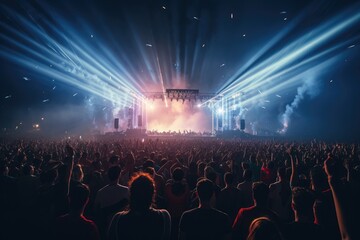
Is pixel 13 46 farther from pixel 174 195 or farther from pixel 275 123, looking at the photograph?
pixel 275 123

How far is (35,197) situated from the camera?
12.1 ft

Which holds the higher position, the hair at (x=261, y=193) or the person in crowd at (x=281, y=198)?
the hair at (x=261, y=193)

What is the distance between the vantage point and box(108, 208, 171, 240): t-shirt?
227 centimetres

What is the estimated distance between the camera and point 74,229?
2.39m

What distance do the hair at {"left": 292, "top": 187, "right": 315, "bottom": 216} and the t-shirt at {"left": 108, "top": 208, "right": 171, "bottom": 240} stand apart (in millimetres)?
1652

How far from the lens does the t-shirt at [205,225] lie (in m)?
2.71

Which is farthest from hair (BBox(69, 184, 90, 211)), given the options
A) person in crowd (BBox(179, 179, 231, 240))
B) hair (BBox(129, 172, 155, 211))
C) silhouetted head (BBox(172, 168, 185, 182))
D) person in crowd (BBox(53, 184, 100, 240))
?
silhouetted head (BBox(172, 168, 185, 182))

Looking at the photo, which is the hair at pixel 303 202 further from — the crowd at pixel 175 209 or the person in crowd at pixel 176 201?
the person in crowd at pixel 176 201

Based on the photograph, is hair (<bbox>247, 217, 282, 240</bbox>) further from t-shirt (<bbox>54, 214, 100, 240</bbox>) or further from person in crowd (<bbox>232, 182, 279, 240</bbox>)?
t-shirt (<bbox>54, 214, 100, 240</bbox>)

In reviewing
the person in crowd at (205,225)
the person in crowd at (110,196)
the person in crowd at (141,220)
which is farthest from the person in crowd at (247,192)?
the person in crowd at (141,220)

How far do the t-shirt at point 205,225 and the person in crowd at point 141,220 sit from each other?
422mm

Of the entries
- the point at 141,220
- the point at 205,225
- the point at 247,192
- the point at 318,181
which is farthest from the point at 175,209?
the point at 318,181

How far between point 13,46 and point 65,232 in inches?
977

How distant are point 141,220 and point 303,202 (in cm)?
196
